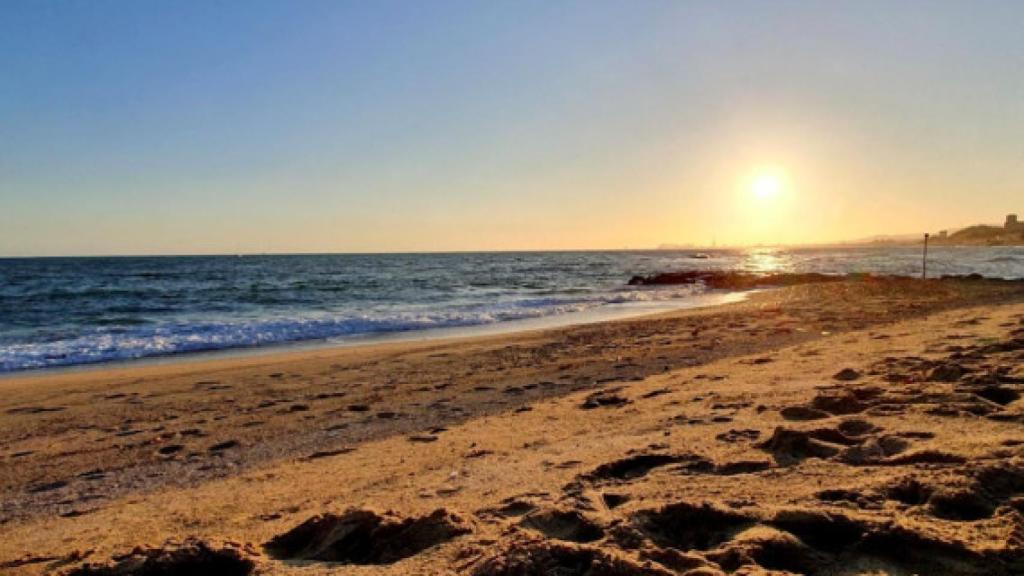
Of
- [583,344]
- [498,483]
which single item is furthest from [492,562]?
[583,344]

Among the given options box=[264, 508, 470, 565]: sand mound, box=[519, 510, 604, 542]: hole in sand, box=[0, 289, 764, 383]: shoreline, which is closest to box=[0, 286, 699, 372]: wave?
box=[0, 289, 764, 383]: shoreline

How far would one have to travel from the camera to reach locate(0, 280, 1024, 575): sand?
266cm

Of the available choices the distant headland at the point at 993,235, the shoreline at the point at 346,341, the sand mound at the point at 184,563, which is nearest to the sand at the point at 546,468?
the sand mound at the point at 184,563

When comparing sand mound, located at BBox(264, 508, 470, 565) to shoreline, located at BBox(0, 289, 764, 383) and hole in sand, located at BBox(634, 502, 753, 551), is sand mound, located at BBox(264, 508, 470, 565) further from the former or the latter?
shoreline, located at BBox(0, 289, 764, 383)

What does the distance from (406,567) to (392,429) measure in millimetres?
3313

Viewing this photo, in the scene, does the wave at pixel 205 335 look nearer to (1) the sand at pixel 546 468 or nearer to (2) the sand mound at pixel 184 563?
(1) the sand at pixel 546 468

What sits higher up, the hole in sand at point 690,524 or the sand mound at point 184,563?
the hole in sand at point 690,524

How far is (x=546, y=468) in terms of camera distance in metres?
3.97

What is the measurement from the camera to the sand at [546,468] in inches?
105

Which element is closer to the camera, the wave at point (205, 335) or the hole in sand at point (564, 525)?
the hole in sand at point (564, 525)

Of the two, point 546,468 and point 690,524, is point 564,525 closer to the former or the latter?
point 690,524

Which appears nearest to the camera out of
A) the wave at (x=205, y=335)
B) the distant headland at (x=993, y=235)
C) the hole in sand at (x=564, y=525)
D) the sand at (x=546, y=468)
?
the sand at (x=546, y=468)

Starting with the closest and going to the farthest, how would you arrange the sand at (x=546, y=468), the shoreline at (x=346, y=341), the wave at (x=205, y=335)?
1. the sand at (x=546, y=468)
2. the shoreline at (x=346, y=341)
3. the wave at (x=205, y=335)

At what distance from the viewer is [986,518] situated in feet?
8.89
